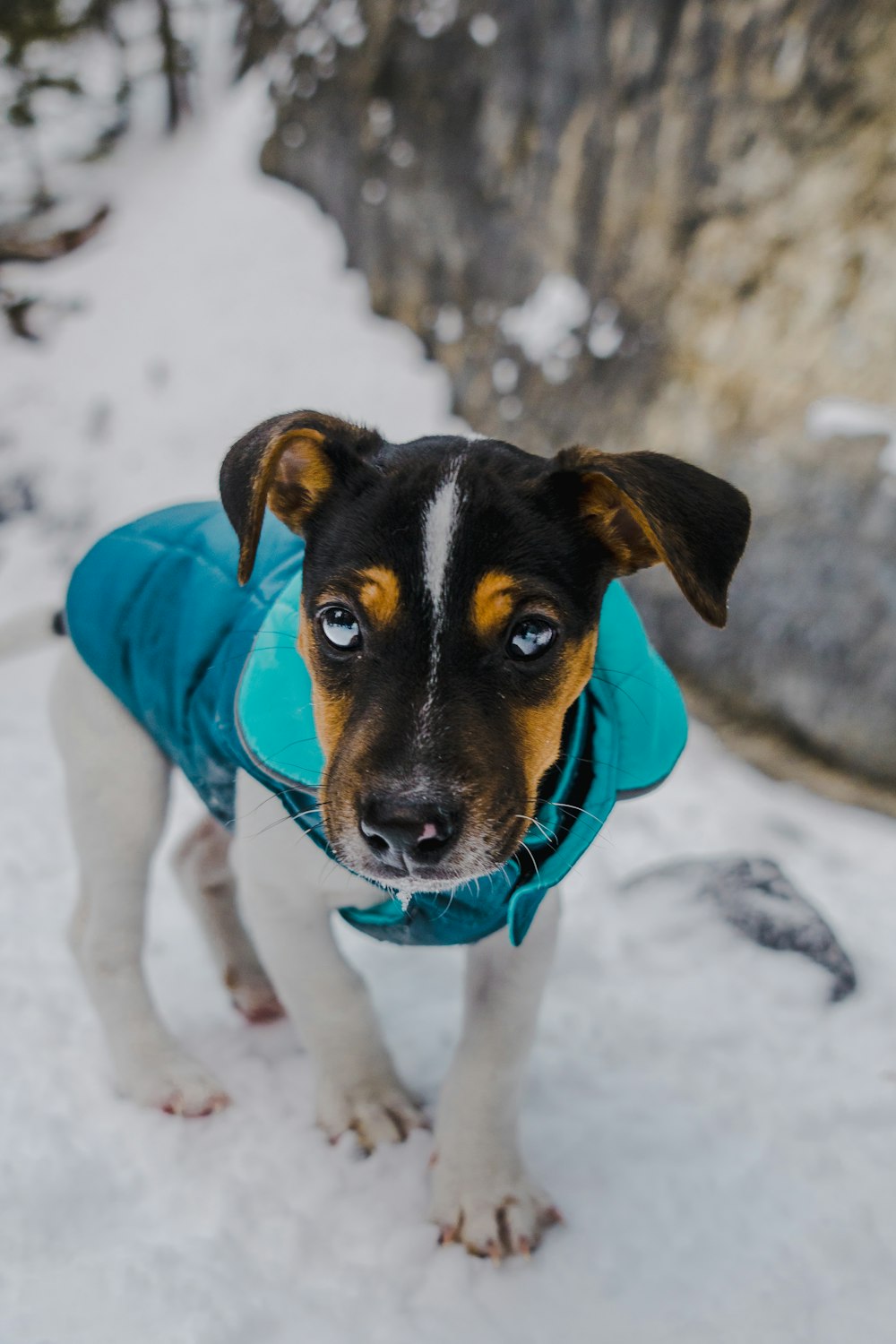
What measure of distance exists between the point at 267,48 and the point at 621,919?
27.6ft

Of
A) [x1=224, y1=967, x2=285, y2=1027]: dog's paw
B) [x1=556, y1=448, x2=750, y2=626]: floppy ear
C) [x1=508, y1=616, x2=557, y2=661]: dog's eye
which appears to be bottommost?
[x1=224, y1=967, x2=285, y2=1027]: dog's paw

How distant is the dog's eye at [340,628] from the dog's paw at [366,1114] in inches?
57.2

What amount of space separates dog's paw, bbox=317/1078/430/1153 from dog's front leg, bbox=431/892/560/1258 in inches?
10.0

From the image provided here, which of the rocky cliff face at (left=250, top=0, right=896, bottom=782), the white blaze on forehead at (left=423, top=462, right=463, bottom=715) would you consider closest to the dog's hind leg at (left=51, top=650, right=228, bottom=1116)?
the white blaze on forehead at (left=423, top=462, right=463, bottom=715)

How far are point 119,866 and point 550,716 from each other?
1517 mm

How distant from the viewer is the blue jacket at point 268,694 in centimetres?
227

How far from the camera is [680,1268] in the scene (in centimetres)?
264

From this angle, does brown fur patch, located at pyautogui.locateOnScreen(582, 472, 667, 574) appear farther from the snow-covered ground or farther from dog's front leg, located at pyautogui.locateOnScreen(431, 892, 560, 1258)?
the snow-covered ground

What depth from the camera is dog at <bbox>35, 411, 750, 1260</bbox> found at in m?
1.93

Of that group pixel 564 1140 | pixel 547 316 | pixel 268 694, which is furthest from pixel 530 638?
pixel 547 316

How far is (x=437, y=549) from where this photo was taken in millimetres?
1963

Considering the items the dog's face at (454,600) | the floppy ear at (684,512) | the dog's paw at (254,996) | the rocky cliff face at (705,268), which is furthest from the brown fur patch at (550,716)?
the rocky cliff face at (705,268)

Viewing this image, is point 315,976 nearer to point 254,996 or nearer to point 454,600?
point 254,996

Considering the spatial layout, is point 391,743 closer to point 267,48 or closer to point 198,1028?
point 198,1028
